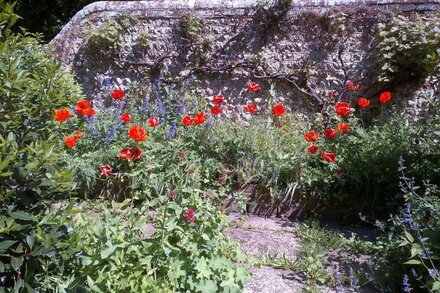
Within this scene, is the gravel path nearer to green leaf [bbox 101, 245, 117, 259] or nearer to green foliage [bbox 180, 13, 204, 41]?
green leaf [bbox 101, 245, 117, 259]

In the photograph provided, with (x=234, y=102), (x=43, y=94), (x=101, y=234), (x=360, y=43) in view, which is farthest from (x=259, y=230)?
(x=360, y=43)

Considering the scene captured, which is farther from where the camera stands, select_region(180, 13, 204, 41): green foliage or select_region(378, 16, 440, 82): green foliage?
select_region(180, 13, 204, 41): green foliage

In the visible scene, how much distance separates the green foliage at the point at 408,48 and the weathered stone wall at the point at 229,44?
17cm

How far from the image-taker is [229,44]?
5.91 metres

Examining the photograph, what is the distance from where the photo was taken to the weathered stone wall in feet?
18.4

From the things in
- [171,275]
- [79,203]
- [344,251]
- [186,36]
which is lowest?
[79,203]

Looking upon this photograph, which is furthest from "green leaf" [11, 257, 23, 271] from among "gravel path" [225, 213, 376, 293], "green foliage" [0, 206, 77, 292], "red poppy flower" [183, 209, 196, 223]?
"gravel path" [225, 213, 376, 293]

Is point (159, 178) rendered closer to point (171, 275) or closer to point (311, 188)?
point (311, 188)

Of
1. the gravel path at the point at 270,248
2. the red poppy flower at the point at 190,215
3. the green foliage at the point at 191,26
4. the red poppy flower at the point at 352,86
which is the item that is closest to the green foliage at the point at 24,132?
the red poppy flower at the point at 190,215

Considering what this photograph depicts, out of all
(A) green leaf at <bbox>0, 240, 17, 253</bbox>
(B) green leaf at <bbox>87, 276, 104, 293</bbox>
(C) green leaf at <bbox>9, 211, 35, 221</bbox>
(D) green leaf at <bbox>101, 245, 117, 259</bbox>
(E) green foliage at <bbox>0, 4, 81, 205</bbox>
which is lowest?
(B) green leaf at <bbox>87, 276, 104, 293</bbox>

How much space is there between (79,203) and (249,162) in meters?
1.51

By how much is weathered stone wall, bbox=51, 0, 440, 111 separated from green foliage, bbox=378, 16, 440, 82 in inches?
6.6

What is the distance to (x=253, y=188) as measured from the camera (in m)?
4.17

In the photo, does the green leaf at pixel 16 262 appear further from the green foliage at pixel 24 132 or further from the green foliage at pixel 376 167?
the green foliage at pixel 376 167
